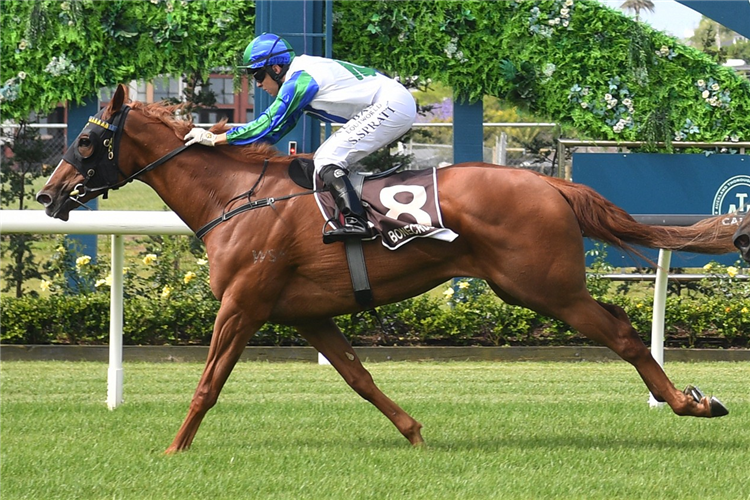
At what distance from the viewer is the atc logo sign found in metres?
9.60

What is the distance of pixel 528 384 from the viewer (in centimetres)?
723

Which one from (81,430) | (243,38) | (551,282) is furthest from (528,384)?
(243,38)

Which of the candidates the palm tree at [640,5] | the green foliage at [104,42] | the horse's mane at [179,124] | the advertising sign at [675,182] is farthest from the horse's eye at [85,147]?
the palm tree at [640,5]

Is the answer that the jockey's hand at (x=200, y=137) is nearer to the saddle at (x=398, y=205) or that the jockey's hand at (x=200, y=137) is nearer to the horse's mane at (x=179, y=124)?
the horse's mane at (x=179, y=124)

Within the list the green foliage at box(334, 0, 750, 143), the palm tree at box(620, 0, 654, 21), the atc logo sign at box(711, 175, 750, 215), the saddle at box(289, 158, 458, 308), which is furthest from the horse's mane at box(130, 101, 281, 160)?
the palm tree at box(620, 0, 654, 21)

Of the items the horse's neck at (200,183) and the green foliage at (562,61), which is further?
the green foliage at (562,61)

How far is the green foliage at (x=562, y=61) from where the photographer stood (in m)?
9.39

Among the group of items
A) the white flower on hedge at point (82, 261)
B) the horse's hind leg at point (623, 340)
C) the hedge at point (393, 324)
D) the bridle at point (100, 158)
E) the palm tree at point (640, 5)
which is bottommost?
the hedge at point (393, 324)

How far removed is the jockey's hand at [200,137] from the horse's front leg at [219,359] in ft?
2.62

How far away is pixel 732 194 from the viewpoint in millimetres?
9625

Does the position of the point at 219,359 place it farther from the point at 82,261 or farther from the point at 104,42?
the point at 104,42

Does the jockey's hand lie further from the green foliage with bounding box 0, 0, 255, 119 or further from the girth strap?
the green foliage with bounding box 0, 0, 255, 119

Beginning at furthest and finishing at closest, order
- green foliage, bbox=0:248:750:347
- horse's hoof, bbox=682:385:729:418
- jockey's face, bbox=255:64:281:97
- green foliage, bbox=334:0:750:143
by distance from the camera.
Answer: green foliage, bbox=334:0:750:143, green foliage, bbox=0:248:750:347, jockey's face, bbox=255:64:281:97, horse's hoof, bbox=682:385:729:418

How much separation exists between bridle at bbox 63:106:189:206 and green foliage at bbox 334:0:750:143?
14.3ft
